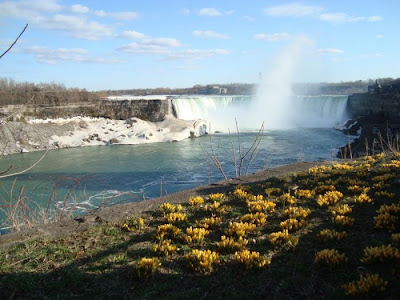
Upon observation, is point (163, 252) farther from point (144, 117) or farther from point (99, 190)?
point (144, 117)

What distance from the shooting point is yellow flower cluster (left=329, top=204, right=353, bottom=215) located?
18.0 feet

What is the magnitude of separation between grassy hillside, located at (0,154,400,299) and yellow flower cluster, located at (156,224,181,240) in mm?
16

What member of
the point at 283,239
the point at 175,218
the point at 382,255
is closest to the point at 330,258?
the point at 382,255

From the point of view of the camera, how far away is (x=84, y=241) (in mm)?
5359

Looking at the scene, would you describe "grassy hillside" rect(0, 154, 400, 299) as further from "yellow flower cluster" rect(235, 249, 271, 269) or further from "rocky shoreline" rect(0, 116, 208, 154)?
"rocky shoreline" rect(0, 116, 208, 154)

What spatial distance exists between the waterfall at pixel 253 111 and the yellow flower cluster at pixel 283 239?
1617 inches

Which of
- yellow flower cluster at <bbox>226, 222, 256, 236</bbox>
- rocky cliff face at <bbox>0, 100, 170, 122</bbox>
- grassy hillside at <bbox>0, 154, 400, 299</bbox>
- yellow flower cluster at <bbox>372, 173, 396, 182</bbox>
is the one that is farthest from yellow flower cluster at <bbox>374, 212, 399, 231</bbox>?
rocky cliff face at <bbox>0, 100, 170, 122</bbox>

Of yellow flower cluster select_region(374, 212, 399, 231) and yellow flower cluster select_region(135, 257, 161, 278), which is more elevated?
yellow flower cluster select_region(374, 212, 399, 231)

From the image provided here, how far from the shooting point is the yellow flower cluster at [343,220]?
197 inches

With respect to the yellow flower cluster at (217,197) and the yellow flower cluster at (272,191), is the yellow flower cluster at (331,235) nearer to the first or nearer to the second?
the yellow flower cluster at (272,191)

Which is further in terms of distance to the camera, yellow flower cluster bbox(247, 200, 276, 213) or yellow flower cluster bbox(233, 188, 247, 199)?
yellow flower cluster bbox(233, 188, 247, 199)

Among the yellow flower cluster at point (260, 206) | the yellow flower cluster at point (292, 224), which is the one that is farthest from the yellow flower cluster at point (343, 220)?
the yellow flower cluster at point (260, 206)

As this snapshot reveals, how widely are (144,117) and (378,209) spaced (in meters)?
40.8

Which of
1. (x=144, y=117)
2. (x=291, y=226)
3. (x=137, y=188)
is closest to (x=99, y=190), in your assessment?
(x=137, y=188)
